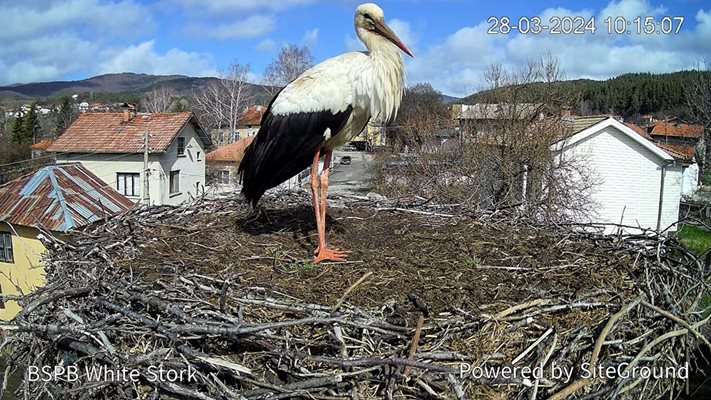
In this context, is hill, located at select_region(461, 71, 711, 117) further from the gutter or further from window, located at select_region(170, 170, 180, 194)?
window, located at select_region(170, 170, 180, 194)

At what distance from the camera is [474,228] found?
4.24 m

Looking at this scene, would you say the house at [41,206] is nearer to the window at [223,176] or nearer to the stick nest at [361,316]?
the stick nest at [361,316]

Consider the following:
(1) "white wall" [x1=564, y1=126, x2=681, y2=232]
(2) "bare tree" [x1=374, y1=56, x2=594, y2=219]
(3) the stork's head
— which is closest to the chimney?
(2) "bare tree" [x1=374, y1=56, x2=594, y2=219]

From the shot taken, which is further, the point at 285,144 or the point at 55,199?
the point at 55,199

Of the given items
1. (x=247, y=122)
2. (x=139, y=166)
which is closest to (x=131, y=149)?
(x=139, y=166)

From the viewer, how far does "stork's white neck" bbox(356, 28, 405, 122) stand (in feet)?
10.4

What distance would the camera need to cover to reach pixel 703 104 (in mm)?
22062

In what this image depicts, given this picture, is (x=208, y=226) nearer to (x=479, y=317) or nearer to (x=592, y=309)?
(x=479, y=317)

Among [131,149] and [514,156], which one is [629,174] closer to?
[514,156]

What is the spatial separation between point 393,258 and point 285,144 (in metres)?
1.02

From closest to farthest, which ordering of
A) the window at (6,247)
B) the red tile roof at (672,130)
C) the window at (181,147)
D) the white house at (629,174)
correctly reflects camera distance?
the window at (6,247) → the white house at (629,174) → the window at (181,147) → the red tile roof at (672,130)

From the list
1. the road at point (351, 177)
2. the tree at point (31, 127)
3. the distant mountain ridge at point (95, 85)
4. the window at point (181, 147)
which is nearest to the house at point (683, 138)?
the road at point (351, 177)

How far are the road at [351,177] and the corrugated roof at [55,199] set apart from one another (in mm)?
8145

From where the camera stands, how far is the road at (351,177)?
2133 centimetres
